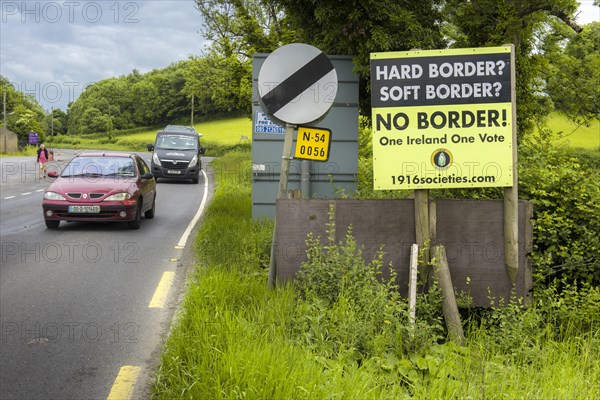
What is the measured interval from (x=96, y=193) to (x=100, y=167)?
151cm

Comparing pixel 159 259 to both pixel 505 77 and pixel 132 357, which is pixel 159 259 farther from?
pixel 505 77

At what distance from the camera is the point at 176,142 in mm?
31406

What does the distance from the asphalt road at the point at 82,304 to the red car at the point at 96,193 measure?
344mm

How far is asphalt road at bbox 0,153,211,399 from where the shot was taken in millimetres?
5020

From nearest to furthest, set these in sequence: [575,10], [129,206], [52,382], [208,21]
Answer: [52,382] < [129,206] < [575,10] < [208,21]

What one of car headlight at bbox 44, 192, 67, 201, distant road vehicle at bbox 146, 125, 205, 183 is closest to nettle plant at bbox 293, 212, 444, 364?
car headlight at bbox 44, 192, 67, 201

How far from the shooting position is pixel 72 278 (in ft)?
28.3

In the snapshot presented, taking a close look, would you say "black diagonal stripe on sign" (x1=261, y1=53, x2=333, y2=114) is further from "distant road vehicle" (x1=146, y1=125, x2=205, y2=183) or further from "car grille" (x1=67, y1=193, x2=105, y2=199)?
"distant road vehicle" (x1=146, y1=125, x2=205, y2=183)

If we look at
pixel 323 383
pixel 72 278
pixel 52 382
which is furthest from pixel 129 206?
pixel 323 383

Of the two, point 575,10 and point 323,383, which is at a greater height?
point 575,10

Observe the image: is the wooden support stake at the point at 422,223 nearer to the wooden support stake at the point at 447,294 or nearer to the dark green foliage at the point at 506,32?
the wooden support stake at the point at 447,294

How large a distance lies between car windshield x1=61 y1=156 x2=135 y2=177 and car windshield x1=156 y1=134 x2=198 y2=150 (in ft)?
52.7

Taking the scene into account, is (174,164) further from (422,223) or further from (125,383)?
(125,383)

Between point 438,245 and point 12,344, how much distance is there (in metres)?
3.84
